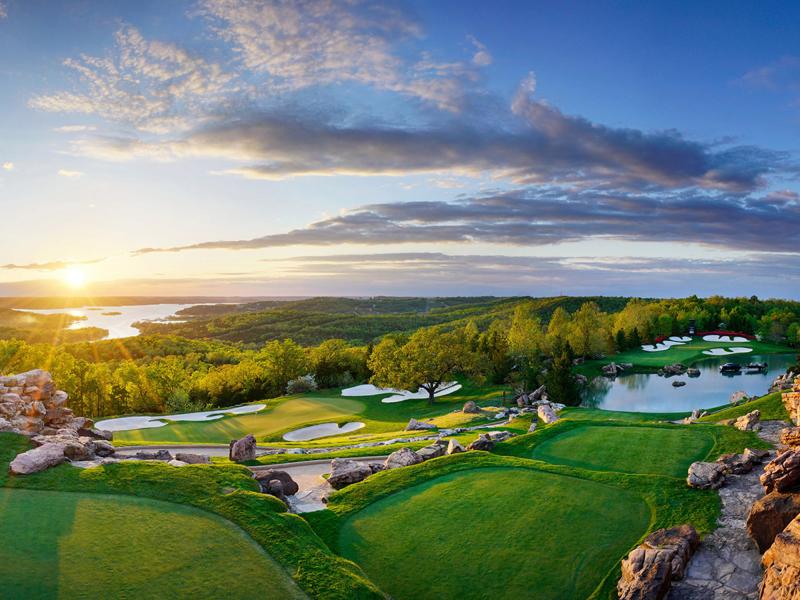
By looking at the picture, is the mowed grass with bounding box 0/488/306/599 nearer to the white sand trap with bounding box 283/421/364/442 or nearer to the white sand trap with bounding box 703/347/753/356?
the white sand trap with bounding box 283/421/364/442

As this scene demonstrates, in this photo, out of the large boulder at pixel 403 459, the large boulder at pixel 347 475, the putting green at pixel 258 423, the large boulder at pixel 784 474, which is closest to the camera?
the large boulder at pixel 784 474

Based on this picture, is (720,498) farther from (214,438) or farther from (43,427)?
(214,438)

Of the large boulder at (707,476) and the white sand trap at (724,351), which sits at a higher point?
the large boulder at (707,476)

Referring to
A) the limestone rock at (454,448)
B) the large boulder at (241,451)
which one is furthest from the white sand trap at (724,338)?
the large boulder at (241,451)

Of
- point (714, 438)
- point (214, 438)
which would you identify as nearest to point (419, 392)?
point (214, 438)

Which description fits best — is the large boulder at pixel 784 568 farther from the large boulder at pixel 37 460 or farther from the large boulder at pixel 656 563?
the large boulder at pixel 37 460

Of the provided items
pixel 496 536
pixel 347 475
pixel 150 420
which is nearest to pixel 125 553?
pixel 347 475

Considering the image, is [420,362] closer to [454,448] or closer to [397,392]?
[397,392]

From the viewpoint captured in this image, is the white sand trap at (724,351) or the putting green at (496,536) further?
the white sand trap at (724,351)
